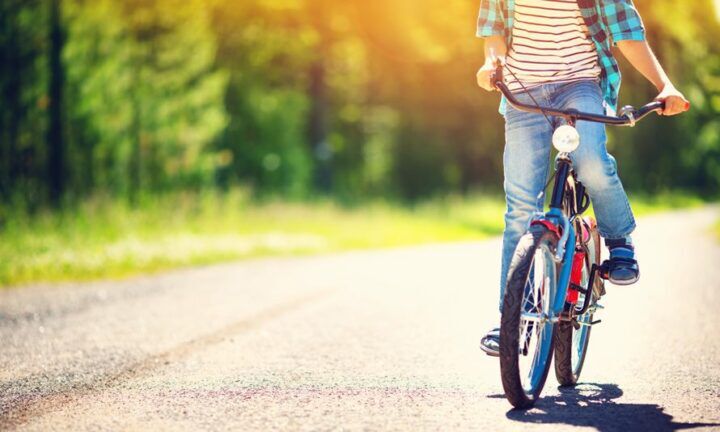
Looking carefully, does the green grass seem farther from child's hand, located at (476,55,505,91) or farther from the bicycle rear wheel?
child's hand, located at (476,55,505,91)

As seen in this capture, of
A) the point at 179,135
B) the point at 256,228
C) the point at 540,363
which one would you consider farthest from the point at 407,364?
the point at 179,135

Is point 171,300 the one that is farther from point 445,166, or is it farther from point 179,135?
point 445,166

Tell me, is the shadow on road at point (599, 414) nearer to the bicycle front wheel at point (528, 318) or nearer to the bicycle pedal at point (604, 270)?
the bicycle front wheel at point (528, 318)

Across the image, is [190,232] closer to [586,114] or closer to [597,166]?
[597,166]

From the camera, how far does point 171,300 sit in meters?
8.01

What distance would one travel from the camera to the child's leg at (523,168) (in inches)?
162

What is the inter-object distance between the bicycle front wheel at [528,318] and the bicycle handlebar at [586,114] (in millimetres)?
478

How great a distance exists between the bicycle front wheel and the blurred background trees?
448 inches

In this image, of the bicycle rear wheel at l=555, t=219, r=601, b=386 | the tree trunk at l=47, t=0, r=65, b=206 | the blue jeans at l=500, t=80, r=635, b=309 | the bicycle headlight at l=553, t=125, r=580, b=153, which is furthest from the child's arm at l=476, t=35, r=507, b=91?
the tree trunk at l=47, t=0, r=65, b=206

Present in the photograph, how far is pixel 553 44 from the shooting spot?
13.5ft

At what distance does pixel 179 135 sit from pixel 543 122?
18.1 m

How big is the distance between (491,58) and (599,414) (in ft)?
5.06

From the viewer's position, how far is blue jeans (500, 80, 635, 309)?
4039 mm

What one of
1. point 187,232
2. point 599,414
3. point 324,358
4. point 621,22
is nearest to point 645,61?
point 621,22
